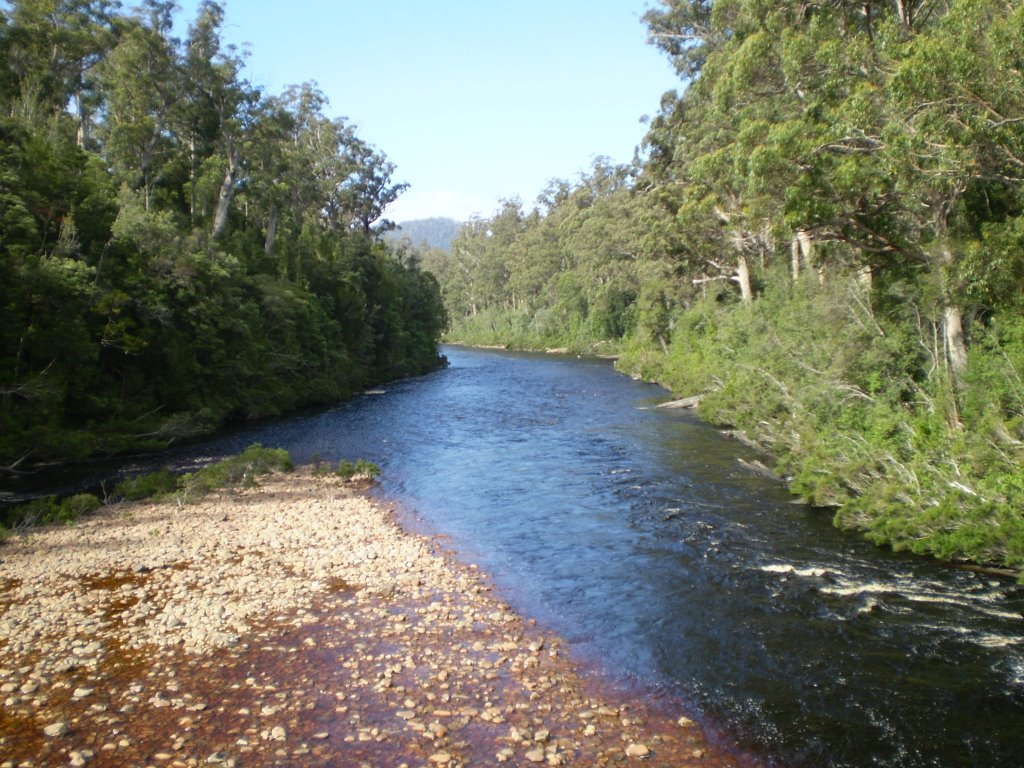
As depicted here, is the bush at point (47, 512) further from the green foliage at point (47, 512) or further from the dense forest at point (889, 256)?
the dense forest at point (889, 256)

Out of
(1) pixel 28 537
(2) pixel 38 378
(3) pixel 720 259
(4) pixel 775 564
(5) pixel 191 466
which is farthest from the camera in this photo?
(3) pixel 720 259

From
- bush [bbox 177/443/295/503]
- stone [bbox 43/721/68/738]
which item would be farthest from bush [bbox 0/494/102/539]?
stone [bbox 43/721/68/738]

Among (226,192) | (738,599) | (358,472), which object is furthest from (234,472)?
(226,192)

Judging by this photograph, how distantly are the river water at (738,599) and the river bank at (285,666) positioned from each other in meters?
0.94

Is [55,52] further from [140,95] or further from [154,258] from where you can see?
[154,258]

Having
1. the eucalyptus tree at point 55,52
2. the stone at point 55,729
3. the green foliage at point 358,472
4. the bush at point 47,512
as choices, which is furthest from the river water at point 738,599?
the eucalyptus tree at point 55,52

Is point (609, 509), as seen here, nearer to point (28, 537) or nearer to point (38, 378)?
point (28, 537)

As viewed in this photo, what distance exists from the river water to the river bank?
3.08ft

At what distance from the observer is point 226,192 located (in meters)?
43.2

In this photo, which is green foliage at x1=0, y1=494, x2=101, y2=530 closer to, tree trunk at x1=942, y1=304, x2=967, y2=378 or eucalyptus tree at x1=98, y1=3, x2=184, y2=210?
tree trunk at x1=942, y1=304, x2=967, y2=378

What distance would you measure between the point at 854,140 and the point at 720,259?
27451mm

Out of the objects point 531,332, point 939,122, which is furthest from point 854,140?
point 531,332

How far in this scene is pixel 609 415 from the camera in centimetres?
3216

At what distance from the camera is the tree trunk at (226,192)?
139 ft
